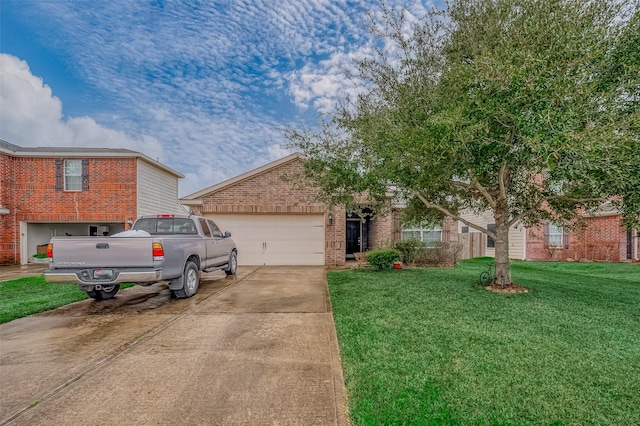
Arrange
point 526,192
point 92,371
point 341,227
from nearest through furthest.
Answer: point 92,371, point 526,192, point 341,227

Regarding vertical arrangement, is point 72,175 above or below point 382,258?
above

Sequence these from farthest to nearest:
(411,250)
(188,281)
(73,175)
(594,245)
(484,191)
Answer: (594,245) < (73,175) < (411,250) < (484,191) < (188,281)

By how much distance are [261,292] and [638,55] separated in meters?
8.48

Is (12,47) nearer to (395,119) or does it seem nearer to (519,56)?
(395,119)

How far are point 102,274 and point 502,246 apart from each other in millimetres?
8661

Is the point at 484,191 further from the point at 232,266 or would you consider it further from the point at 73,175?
the point at 73,175

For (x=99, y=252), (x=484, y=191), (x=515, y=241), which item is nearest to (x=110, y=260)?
(x=99, y=252)

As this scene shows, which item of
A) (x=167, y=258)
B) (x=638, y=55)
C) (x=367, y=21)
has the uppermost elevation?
(x=367, y=21)

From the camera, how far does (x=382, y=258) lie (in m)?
11.4

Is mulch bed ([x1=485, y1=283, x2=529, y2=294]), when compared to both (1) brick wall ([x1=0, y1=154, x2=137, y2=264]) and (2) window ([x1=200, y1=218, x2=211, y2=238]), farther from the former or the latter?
(1) brick wall ([x1=0, y1=154, x2=137, y2=264])

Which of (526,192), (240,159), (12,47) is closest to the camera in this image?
(526,192)

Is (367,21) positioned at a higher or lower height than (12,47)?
lower

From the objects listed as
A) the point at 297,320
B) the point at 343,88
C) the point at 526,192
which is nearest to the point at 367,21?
the point at 343,88

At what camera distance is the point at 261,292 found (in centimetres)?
791
